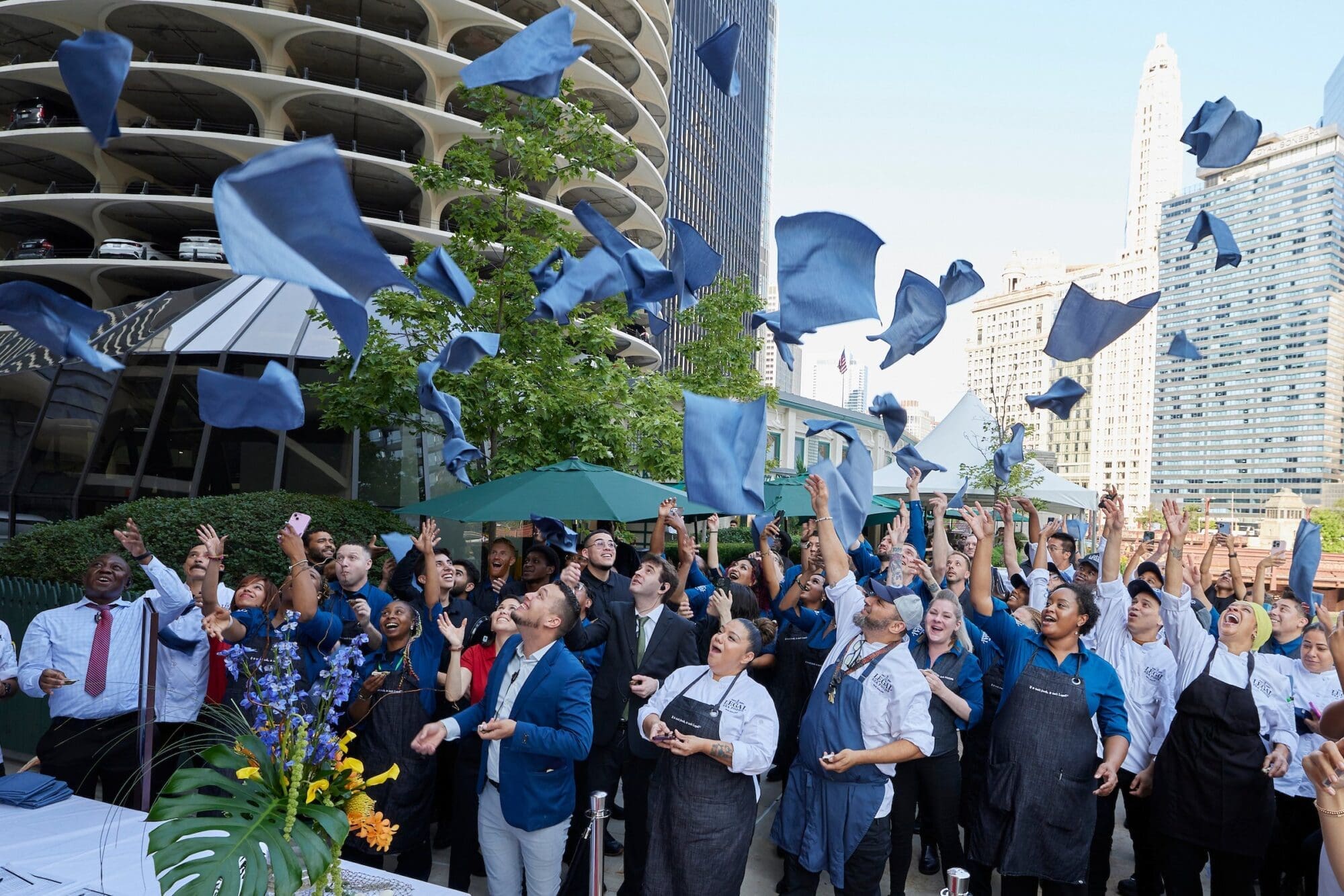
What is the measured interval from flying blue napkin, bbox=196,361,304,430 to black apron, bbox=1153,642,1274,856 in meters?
4.33

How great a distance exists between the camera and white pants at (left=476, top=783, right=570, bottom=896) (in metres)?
3.79

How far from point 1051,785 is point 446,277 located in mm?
3647

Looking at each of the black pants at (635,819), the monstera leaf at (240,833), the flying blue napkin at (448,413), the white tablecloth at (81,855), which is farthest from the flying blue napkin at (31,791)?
the flying blue napkin at (448,413)

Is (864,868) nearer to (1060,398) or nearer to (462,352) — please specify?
(462,352)

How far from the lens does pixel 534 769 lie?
374cm

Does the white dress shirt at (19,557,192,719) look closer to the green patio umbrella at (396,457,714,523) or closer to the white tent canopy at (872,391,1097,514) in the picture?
the green patio umbrella at (396,457,714,523)

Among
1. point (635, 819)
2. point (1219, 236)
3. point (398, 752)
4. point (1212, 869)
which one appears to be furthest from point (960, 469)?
point (398, 752)

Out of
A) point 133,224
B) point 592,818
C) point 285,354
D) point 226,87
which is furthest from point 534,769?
point 133,224

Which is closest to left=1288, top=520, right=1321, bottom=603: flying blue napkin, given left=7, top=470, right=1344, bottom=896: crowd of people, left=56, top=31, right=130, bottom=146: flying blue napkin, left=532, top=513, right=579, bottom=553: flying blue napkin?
left=7, top=470, right=1344, bottom=896: crowd of people

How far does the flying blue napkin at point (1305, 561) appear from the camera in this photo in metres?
6.82

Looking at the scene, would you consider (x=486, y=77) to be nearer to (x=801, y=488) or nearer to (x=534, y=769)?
(x=534, y=769)

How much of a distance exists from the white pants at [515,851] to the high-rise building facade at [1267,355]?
64.2 metres

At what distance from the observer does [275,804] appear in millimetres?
2438

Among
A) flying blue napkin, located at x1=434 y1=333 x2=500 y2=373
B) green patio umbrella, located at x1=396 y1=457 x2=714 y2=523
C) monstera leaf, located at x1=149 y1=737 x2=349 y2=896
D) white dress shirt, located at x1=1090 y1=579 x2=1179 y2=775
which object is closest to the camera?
monstera leaf, located at x1=149 y1=737 x2=349 y2=896
